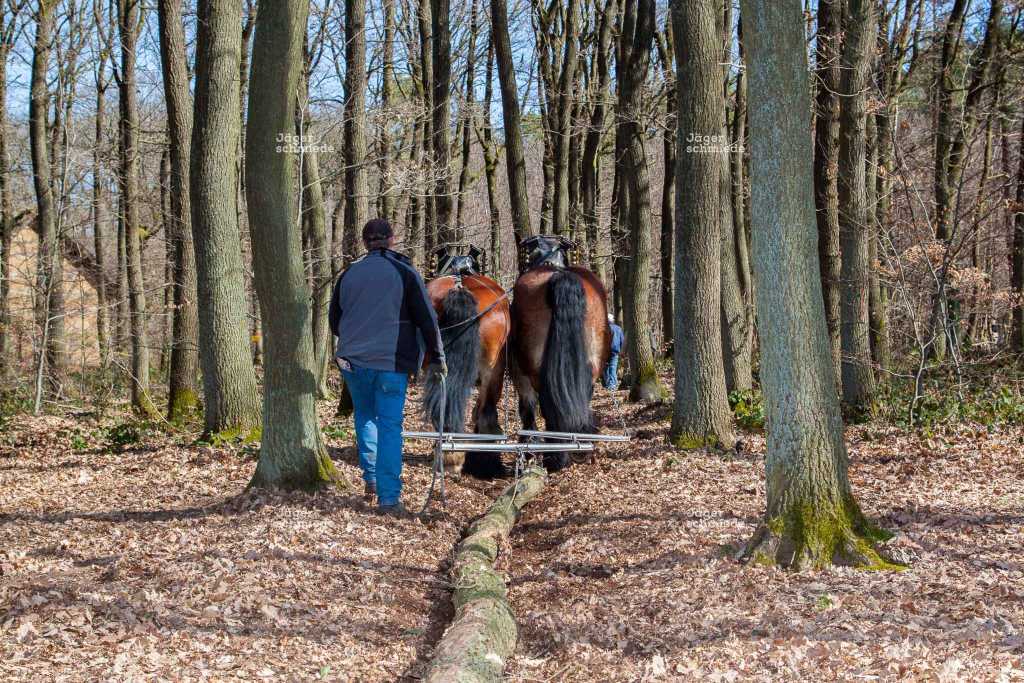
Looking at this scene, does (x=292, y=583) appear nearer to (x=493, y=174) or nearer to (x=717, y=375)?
(x=717, y=375)

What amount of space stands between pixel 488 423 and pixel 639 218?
21.0 feet

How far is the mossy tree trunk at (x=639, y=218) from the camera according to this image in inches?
596

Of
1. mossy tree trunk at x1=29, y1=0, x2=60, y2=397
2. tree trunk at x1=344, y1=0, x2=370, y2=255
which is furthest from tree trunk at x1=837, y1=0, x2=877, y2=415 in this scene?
mossy tree trunk at x1=29, y1=0, x2=60, y2=397

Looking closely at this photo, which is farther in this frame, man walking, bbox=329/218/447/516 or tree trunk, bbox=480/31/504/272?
tree trunk, bbox=480/31/504/272

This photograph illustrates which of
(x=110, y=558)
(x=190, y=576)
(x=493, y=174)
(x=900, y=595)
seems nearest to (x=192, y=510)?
(x=110, y=558)

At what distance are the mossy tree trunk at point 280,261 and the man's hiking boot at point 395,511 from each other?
613mm

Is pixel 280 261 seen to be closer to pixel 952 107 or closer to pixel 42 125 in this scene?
pixel 42 125

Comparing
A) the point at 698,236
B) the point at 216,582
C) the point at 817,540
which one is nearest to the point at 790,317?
the point at 817,540

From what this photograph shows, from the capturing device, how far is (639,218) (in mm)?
15047

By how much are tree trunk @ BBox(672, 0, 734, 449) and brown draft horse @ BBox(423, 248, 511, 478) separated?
1.96 meters

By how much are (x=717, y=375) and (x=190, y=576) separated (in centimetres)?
615

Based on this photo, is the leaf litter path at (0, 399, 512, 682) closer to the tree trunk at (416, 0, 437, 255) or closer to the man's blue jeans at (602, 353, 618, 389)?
the man's blue jeans at (602, 353, 618, 389)

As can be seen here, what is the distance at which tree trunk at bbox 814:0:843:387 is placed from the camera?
13.4m

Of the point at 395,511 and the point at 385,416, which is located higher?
the point at 385,416
